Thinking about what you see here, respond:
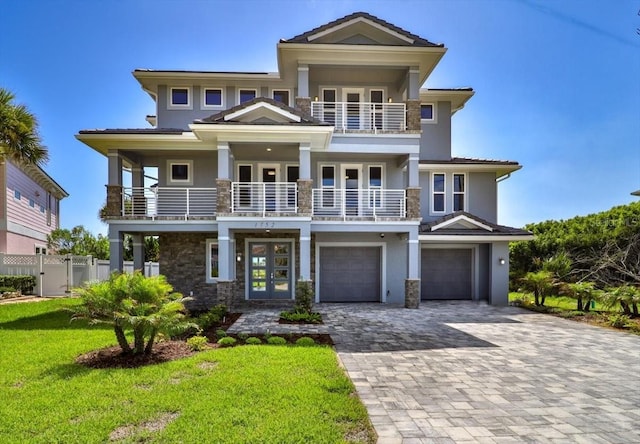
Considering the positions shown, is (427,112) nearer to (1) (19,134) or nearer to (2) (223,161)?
(2) (223,161)

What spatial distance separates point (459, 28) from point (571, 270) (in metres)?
11.8

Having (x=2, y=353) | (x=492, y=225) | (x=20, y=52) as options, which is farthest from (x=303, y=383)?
(x=20, y=52)

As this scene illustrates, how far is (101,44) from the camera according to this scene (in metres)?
13.6

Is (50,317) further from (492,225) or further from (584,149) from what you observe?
(584,149)

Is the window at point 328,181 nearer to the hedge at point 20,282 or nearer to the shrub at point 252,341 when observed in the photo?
the shrub at point 252,341

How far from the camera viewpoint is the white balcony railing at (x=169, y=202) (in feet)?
43.3

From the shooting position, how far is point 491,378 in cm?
603

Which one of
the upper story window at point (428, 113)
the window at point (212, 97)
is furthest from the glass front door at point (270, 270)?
the upper story window at point (428, 113)

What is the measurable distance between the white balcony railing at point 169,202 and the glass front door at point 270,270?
252 centimetres

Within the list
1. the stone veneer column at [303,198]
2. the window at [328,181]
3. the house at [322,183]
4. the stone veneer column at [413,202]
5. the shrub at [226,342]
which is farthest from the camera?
the window at [328,181]

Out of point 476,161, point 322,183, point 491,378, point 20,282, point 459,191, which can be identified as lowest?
point 491,378

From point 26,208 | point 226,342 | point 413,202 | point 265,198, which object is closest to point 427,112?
point 413,202

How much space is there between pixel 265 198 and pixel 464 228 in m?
8.43

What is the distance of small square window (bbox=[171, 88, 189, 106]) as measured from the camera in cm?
1493
